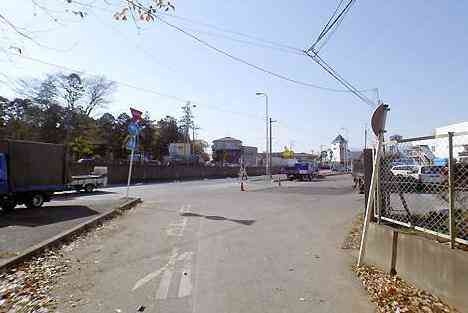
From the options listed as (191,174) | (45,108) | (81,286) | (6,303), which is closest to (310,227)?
(81,286)

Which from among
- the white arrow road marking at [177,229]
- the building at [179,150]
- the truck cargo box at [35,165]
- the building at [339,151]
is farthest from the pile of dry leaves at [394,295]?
the building at [339,151]

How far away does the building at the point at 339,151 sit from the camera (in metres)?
132

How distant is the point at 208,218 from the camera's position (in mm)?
14273

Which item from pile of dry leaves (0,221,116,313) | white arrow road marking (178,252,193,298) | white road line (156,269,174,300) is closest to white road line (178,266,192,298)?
white arrow road marking (178,252,193,298)

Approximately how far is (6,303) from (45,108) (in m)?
55.1

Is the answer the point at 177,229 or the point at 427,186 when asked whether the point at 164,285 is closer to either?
the point at 427,186

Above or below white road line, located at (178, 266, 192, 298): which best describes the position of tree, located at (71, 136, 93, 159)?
above

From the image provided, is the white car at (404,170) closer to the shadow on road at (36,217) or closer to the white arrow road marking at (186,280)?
the white arrow road marking at (186,280)

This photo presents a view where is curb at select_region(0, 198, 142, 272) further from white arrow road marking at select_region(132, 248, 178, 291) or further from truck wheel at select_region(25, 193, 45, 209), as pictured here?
truck wheel at select_region(25, 193, 45, 209)

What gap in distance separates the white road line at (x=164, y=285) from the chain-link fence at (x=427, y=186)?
3848 millimetres

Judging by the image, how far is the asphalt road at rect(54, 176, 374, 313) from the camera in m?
5.54

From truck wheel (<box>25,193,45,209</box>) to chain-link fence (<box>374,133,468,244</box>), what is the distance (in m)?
15.3

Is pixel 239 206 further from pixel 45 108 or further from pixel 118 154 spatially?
pixel 118 154

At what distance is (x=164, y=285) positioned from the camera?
6.33 metres
